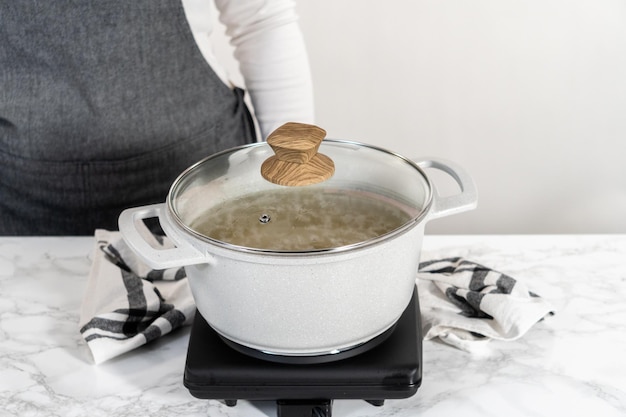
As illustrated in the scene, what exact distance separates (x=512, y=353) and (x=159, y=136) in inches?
30.0

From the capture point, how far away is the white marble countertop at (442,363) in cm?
78

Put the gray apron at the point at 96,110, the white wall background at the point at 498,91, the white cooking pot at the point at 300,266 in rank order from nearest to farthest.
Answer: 1. the white cooking pot at the point at 300,266
2. the gray apron at the point at 96,110
3. the white wall background at the point at 498,91

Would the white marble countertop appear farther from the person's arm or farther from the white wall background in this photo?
the white wall background

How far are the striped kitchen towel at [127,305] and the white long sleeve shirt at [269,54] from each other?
481 millimetres

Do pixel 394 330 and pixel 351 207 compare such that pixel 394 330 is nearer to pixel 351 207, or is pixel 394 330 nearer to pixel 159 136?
pixel 351 207

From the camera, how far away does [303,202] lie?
2.52 feet

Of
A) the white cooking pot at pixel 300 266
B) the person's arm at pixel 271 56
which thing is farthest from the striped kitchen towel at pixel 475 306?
the person's arm at pixel 271 56

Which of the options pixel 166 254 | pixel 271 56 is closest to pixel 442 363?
pixel 166 254

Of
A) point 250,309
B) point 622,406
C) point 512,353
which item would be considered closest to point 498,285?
point 512,353

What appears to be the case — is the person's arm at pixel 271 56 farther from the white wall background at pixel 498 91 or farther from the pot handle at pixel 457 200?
the white wall background at pixel 498 91

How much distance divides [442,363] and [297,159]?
0.96 feet

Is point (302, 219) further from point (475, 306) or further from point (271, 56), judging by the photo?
point (271, 56)

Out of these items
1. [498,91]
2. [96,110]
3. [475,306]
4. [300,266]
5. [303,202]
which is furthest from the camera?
[498,91]

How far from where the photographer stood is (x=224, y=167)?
0.83 metres
